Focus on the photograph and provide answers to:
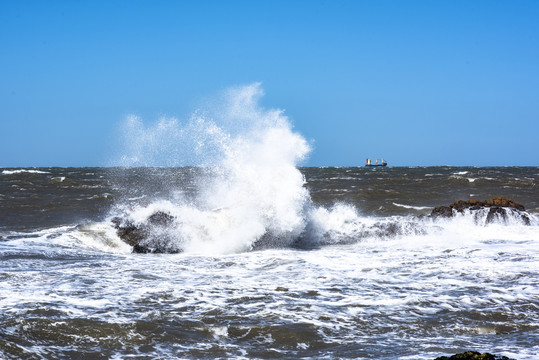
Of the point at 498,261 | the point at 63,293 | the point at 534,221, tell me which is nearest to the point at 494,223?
the point at 534,221

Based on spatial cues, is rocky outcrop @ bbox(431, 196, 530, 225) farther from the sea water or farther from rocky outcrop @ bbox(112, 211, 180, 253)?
rocky outcrop @ bbox(112, 211, 180, 253)

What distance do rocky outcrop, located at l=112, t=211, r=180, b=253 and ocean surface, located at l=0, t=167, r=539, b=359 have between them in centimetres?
8

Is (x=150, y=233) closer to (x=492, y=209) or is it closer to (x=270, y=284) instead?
(x=270, y=284)

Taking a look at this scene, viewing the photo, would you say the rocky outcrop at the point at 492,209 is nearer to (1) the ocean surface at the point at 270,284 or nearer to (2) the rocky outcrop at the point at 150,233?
(1) the ocean surface at the point at 270,284

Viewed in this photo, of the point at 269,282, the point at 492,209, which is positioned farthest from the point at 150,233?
the point at 492,209

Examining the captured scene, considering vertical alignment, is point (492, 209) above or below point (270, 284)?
above

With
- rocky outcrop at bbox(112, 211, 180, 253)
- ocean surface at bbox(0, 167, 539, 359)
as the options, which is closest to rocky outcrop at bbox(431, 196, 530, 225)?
ocean surface at bbox(0, 167, 539, 359)

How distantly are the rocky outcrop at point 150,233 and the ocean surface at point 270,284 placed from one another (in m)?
0.08

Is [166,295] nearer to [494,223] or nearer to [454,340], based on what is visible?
[454,340]

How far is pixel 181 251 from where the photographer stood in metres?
10.4

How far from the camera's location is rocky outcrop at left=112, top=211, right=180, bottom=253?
10422mm

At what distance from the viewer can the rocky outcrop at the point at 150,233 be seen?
410 inches

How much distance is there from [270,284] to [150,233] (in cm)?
444

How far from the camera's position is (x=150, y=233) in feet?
35.3
